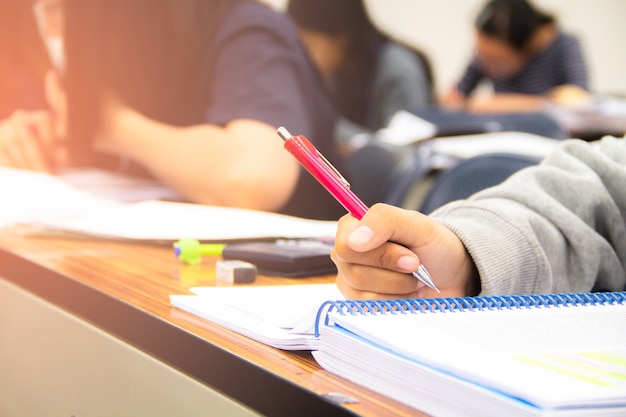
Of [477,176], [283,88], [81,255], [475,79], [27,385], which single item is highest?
[475,79]

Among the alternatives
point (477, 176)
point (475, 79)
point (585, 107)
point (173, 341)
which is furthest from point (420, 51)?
point (173, 341)

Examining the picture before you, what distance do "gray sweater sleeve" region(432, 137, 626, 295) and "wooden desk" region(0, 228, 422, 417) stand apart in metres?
0.17

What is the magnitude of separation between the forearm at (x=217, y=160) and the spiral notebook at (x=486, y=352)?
3.23 ft

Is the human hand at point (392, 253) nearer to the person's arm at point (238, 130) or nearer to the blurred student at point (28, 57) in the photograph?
the person's arm at point (238, 130)

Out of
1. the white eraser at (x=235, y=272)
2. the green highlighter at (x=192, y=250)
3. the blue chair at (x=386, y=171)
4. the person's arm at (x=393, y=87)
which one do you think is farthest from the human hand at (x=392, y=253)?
the person's arm at (x=393, y=87)

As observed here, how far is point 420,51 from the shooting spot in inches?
154

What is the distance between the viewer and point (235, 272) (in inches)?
25.7

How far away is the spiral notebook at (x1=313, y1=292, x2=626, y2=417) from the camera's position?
11.9 inches

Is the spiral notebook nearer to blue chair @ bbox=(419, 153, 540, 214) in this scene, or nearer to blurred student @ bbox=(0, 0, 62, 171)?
blue chair @ bbox=(419, 153, 540, 214)

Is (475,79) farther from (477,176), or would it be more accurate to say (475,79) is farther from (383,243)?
(383,243)

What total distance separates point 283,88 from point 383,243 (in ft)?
3.50

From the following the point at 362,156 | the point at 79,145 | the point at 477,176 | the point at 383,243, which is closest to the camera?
the point at 383,243

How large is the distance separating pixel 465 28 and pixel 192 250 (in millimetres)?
3720

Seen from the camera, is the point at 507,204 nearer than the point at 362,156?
Yes
